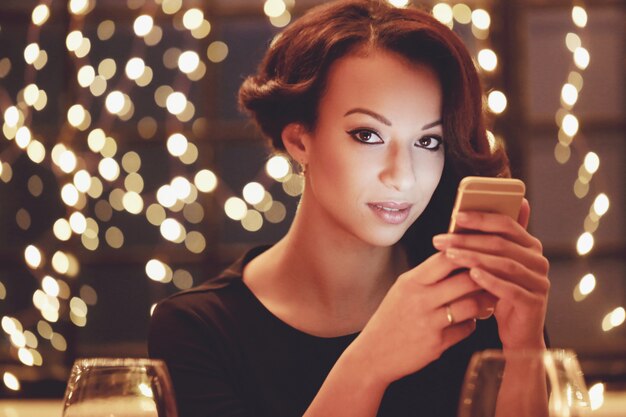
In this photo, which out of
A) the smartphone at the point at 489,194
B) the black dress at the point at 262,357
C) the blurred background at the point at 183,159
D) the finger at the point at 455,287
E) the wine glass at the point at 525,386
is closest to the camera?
the wine glass at the point at 525,386

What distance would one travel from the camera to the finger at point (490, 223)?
36.9 inches

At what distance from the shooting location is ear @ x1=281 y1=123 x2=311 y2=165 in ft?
4.65

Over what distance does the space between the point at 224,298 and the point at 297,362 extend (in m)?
0.18

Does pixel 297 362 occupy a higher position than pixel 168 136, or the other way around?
pixel 168 136

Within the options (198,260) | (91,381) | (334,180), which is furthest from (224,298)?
(198,260)

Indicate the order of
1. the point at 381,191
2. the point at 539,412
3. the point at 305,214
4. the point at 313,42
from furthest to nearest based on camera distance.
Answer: the point at 305,214
the point at 313,42
the point at 381,191
the point at 539,412

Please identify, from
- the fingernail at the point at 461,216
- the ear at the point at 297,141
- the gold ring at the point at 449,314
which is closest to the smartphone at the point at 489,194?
the fingernail at the point at 461,216

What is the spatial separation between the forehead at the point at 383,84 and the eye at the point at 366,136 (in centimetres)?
4

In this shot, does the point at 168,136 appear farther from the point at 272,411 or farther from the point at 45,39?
the point at 272,411

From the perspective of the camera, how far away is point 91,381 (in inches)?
27.8

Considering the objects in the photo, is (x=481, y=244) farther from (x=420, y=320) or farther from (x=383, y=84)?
(x=383, y=84)

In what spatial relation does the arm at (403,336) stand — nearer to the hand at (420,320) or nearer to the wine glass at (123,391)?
the hand at (420,320)

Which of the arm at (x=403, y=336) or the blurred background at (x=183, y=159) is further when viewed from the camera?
the blurred background at (x=183, y=159)

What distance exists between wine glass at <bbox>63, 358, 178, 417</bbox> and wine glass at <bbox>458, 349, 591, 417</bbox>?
24cm
